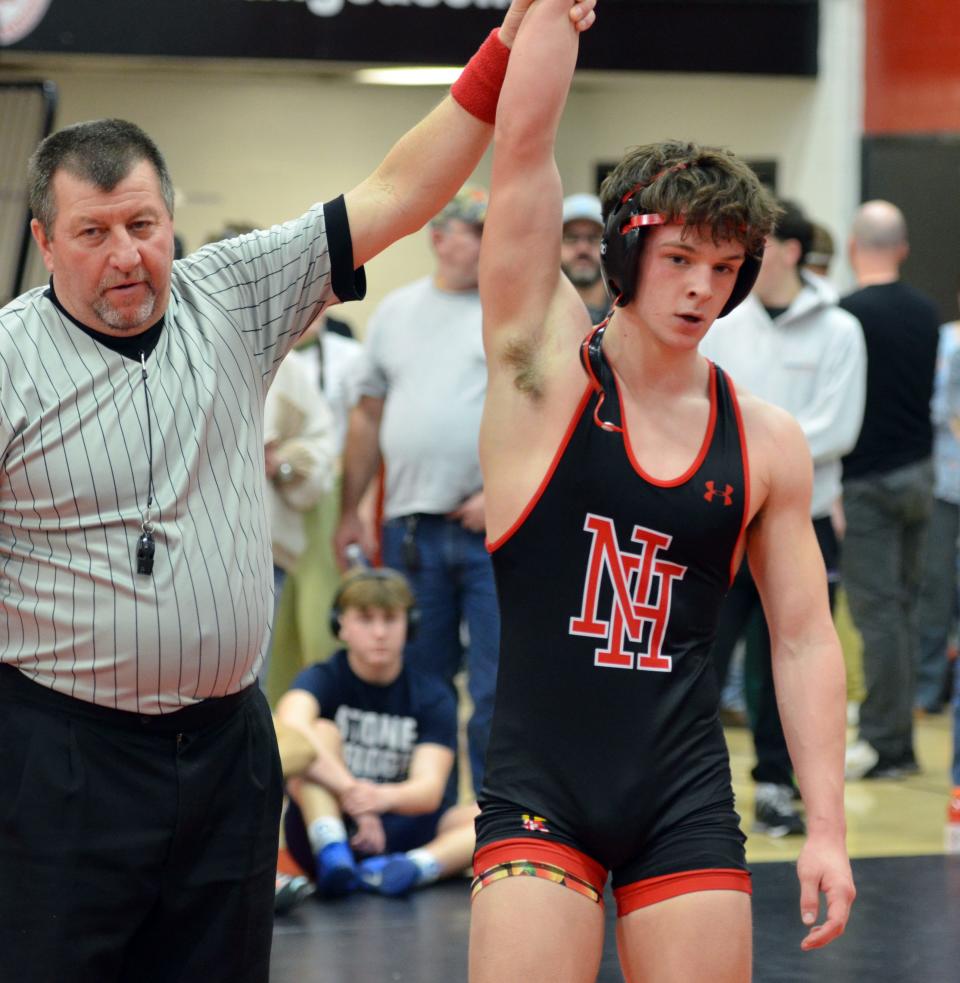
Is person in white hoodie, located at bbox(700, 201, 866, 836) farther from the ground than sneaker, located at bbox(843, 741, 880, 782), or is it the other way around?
person in white hoodie, located at bbox(700, 201, 866, 836)

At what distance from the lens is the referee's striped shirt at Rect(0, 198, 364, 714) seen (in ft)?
7.78

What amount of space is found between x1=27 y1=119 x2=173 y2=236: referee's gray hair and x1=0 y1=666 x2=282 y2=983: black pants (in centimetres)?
69

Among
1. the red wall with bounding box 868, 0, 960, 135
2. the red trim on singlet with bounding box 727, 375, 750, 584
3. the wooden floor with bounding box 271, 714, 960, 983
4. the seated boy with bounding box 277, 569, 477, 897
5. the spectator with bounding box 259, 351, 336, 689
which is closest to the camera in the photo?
the red trim on singlet with bounding box 727, 375, 750, 584

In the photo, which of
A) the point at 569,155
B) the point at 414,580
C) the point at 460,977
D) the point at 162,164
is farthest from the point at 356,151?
the point at 162,164

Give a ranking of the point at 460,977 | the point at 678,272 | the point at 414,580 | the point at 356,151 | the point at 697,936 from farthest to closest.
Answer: the point at 356,151 → the point at 414,580 → the point at 460,977 → the point at 678,272 → the point at 697,936

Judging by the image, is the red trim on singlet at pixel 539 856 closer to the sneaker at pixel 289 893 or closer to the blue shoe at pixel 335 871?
the sneaker at pixel 289 893

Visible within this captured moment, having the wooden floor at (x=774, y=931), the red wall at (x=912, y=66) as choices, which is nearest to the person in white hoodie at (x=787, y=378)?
the wooden floor at (x=774, y=931)

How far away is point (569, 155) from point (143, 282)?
9133mm

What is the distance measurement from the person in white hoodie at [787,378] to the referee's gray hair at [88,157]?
10.3 ft

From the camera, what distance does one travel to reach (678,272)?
2453mm

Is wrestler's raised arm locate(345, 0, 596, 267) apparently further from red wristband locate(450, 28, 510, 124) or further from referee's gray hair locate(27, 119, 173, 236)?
referee's gray hair locate(27, 119, 173, 236)

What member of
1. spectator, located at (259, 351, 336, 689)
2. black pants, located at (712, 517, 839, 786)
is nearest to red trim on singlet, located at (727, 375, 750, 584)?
black pants, located at (712, 517, 839, 786)

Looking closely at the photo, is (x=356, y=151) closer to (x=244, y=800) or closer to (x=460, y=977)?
(x=460, y=977)

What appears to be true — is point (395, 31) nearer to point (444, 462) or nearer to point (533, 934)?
point (444, 462)
